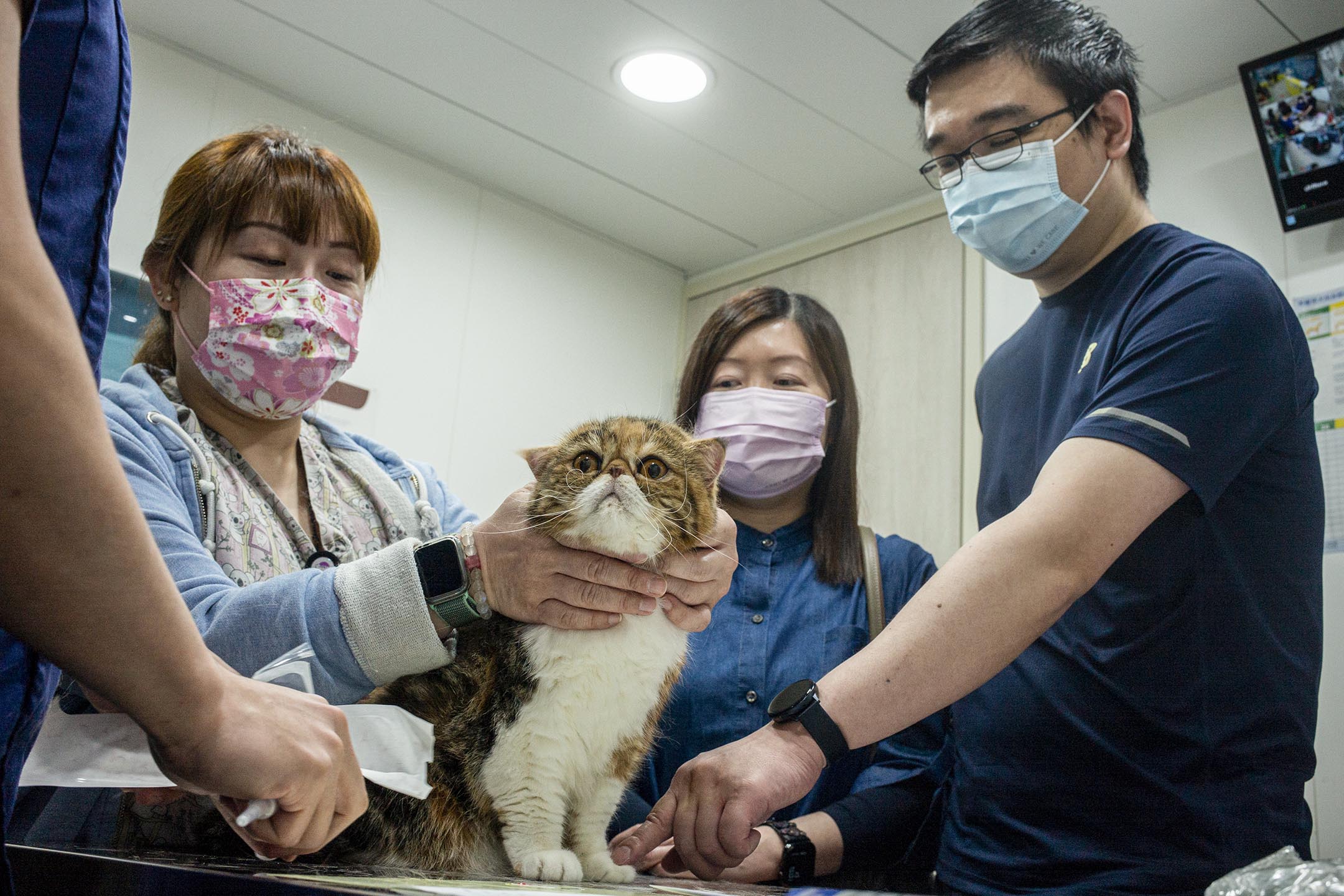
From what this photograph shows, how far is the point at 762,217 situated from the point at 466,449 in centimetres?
171

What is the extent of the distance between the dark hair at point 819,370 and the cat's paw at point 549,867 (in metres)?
1.01

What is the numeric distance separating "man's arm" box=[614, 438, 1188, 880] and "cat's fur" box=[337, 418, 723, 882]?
0.36 ft

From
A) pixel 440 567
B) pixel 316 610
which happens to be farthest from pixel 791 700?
pixel 316 610

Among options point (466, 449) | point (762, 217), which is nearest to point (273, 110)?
point (466, 449)

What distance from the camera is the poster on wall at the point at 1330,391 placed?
96.3 inches

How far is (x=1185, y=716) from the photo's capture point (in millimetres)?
1209

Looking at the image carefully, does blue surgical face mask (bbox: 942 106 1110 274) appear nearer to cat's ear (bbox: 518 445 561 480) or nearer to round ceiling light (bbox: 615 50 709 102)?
cat's ear (bbox: 518 445 561 480)

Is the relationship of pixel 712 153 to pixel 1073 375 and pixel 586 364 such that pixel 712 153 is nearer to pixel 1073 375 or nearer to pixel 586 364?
pixel 586 364

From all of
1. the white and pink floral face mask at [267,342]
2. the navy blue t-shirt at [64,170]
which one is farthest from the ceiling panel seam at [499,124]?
the navy blue t-shirt at [64,170]

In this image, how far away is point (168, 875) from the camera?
21.1 inches

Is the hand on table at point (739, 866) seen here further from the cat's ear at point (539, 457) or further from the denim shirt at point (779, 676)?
the cat's ear at point (539, 457)

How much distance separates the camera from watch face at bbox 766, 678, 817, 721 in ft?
3.52

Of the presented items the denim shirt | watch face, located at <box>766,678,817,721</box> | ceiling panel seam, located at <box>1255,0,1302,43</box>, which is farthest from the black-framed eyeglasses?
ceiling panel seam, located at <box>1255,0,1302,43</box>

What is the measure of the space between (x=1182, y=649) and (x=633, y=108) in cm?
271
